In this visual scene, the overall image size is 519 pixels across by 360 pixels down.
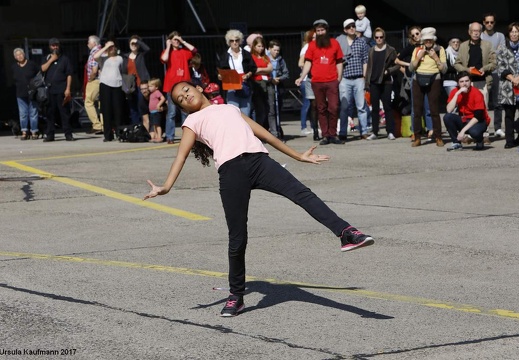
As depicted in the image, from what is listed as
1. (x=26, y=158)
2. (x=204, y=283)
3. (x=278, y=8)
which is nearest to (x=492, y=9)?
(x=278, y=8)

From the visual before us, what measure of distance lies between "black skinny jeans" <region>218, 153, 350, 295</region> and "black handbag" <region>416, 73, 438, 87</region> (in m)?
10.1

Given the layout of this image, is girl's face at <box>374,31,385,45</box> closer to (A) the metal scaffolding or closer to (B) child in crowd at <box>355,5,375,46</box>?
(B) child in crowd at <box>355,5,375,46</box>

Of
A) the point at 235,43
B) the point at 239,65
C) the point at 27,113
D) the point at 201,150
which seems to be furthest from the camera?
the point at 27,113

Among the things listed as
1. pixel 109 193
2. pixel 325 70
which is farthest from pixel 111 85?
pixel 109 193

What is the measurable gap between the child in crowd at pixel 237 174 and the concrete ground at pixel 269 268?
0.39 meters

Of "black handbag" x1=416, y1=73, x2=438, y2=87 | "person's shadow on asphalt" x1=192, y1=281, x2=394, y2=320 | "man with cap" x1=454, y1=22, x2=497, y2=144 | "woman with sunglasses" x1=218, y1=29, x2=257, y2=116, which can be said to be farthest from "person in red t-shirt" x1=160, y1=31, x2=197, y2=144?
"person's shadow on asphalt" x1=192, y1=281, x2=394, y2=320

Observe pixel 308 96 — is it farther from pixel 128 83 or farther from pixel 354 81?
pixel 128 83

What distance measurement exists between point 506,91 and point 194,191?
5408mm

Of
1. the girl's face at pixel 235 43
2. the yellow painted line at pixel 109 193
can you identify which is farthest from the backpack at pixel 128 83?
the yellow painted line at pixel 109 193

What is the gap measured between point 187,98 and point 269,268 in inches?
74.6

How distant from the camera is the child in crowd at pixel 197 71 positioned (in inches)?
725

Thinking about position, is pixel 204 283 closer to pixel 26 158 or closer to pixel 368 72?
pixel 26 158

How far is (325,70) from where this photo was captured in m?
17.6

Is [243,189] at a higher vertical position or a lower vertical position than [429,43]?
lower
